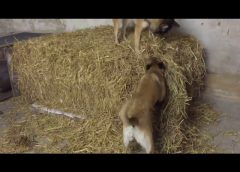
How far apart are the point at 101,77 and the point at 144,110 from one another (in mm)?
1277

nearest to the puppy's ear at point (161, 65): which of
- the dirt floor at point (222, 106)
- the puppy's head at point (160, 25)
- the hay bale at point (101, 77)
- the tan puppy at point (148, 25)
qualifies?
the hay bale at point (101, 77)

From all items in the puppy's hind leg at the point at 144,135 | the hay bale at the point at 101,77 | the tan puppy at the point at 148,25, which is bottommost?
the puppy's hind leg at the point at 144,135

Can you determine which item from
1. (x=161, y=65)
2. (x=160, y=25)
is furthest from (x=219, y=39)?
(x=161, y=65)

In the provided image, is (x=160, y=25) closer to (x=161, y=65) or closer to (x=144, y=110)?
(x=161, y=65)

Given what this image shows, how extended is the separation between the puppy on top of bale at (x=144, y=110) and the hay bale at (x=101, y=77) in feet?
1.13

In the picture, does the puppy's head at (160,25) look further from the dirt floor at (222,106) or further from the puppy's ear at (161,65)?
the dirt floor at (222,106)

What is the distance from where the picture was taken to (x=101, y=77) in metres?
4.66

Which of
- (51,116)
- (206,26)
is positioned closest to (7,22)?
(51,116)

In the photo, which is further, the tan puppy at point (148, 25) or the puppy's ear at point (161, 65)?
the tan puppy at point (148, 25)

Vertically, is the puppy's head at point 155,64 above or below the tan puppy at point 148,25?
below

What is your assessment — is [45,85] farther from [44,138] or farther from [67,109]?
[44,138]

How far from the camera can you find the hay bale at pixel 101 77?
433cm

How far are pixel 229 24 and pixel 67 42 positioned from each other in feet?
8.69

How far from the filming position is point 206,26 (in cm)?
557
